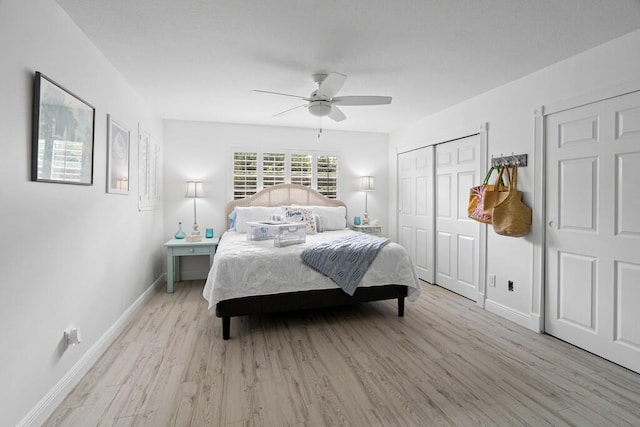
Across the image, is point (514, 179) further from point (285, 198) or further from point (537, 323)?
point (285, 198)

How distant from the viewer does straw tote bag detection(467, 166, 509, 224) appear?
329cm

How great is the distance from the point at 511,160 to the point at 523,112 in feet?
1.55

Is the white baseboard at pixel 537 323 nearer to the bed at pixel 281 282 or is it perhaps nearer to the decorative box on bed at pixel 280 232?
the bed at pixel 281 282

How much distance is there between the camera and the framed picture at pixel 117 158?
8.83 feet

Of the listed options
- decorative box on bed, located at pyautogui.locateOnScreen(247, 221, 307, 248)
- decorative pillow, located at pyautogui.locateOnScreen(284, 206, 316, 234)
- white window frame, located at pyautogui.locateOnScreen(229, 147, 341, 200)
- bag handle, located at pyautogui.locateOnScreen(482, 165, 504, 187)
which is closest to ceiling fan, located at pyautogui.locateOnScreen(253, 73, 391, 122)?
decorative box on bed, located at pyautogui.locateOnScreen(247, 221, 307, 248)

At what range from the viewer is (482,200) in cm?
338

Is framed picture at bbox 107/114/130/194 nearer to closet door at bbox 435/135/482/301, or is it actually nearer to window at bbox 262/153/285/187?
window at bbox 262/153/285/187

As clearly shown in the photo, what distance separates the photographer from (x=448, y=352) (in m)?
2.51

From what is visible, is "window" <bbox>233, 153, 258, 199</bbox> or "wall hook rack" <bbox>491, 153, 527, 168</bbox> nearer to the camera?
"wall hook rack" <bbox>491, 153, 527, 168</bbox>

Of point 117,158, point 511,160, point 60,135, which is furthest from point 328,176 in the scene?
point 60,135

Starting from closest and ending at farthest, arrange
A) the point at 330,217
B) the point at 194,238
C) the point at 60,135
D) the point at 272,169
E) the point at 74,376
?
the point at 60,135
the point at 74,376
the point at 194,238
the point at 330,217
the point at 272,169

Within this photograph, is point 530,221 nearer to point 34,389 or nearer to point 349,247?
point 349,247

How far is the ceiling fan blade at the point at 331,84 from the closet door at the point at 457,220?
197 cm

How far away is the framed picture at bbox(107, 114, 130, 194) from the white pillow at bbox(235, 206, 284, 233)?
4.98 ft
